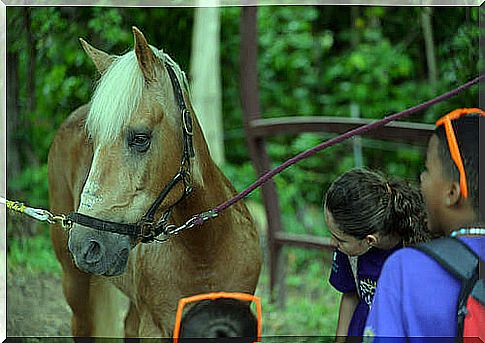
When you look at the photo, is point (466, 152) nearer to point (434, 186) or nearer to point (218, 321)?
point (434, 186)

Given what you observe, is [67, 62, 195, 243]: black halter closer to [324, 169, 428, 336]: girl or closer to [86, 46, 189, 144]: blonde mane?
[86, 46, 189, 144]: blonde mane

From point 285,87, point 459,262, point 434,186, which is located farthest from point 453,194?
point 285,87

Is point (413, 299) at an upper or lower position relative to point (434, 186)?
lower

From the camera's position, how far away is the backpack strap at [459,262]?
1.79 meters

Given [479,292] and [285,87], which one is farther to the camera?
[285,87]

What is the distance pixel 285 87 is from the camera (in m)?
8.70

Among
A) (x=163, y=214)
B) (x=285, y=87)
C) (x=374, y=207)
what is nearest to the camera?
(x=374, y=207)

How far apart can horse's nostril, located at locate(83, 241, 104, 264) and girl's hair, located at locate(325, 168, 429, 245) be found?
700 mm

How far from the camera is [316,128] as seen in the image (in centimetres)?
503

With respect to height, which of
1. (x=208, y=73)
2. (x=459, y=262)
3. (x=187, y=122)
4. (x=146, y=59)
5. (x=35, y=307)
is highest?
(x=208, y=73)

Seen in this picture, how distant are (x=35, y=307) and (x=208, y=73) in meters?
4.30

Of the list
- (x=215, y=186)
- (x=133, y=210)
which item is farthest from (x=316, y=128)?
(x=133, y=210)

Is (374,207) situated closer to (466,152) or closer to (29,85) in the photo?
(466,152)

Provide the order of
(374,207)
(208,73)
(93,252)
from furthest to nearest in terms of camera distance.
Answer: (208,73)
(374,207)
(93,252)
